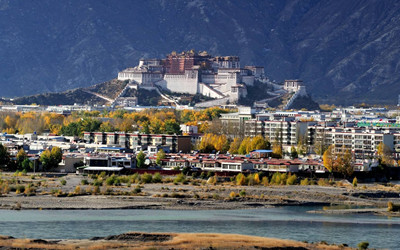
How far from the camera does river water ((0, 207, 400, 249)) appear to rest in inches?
1993

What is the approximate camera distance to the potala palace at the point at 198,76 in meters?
152

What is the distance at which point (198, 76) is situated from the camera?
15575 centimetres

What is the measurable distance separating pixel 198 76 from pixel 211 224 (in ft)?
336

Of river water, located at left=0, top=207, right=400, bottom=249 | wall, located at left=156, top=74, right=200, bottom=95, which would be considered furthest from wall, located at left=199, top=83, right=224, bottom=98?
river water, located at left=0, top=207, right=400, bottom=249

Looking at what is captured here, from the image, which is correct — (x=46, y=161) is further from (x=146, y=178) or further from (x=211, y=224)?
(x=211, y=224)

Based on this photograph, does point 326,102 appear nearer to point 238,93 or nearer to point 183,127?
point 238,93

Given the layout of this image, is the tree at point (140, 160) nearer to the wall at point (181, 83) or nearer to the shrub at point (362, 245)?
the shrub at point (362, 245)

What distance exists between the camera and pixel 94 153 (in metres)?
82.9

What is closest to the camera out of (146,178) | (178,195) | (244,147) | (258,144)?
(178,195)

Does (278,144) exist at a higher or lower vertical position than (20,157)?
higher

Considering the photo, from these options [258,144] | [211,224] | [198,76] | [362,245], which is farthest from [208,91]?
[362,245]

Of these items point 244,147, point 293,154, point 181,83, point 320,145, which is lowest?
point 293,154

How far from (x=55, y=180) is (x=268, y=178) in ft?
40.4

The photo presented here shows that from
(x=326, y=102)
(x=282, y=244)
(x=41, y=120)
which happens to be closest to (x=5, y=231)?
(x=282, y=244)
